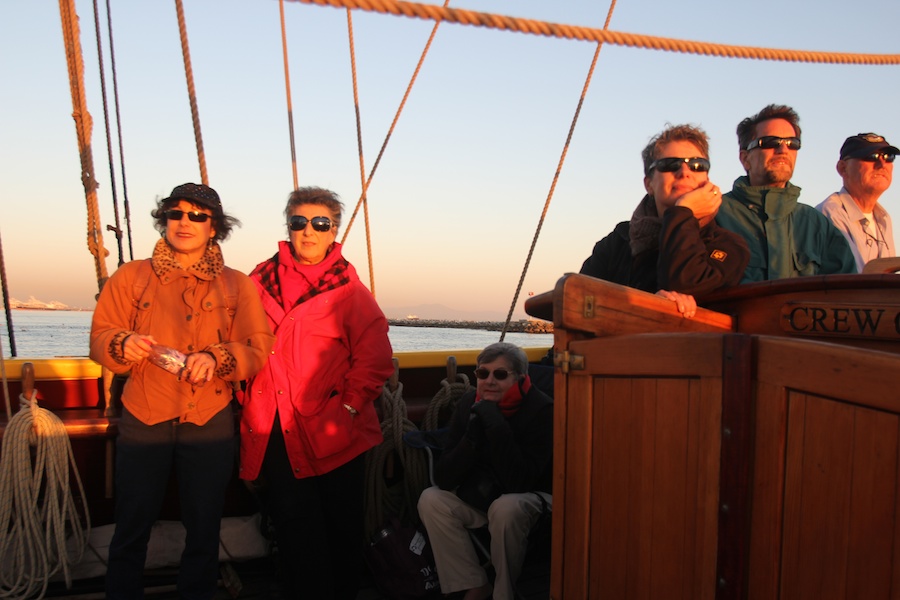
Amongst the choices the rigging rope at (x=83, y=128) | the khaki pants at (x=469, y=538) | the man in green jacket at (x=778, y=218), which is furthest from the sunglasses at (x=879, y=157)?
the rigging rope at (x=83, y=128)

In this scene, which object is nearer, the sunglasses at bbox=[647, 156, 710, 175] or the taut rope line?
the taut rope line

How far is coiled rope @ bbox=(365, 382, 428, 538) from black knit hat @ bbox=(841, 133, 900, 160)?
7.03 ft

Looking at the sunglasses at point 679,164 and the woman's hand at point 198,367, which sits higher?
the sunglasses at point 679,164

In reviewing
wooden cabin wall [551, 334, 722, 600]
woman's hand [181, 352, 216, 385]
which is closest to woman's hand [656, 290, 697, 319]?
wooden cabin wall [551, 334, 722, 600]

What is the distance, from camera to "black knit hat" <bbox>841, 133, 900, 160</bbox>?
2.95 metres

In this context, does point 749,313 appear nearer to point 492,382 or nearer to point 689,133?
point 689,133

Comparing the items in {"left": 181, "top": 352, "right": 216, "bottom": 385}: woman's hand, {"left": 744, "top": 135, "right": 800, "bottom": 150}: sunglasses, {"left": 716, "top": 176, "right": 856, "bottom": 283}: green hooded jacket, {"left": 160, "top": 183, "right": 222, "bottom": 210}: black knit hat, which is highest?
{"left": 744, "top": 135, "right": 800, "bottom": 150}: sunglasses

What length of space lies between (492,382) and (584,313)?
106 centimetres

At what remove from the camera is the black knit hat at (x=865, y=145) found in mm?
2949

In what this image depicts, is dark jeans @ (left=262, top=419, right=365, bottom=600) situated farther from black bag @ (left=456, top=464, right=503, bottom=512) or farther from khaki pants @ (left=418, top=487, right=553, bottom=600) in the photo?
black bag @ (left=456, top=464, right=503, bottom=512)

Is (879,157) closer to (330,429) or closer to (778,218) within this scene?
(778,218)

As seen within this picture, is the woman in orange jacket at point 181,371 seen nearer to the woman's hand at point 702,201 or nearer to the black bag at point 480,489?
the black bag at point 480,489

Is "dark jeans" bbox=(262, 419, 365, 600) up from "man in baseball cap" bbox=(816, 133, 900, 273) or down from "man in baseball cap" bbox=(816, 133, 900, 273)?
down

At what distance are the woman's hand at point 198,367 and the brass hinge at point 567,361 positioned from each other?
1.07 m
